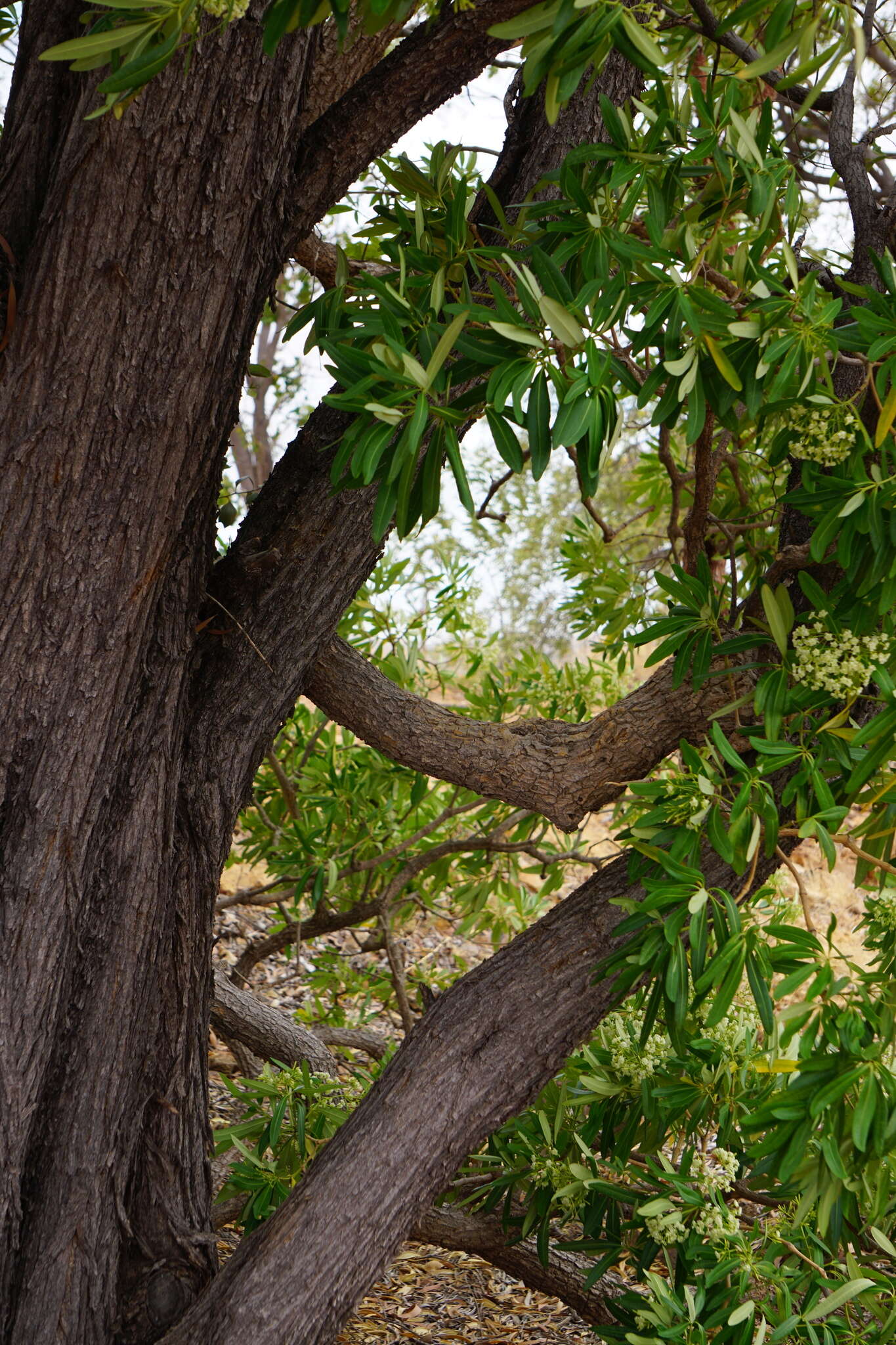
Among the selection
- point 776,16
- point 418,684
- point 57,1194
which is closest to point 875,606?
point 776,16

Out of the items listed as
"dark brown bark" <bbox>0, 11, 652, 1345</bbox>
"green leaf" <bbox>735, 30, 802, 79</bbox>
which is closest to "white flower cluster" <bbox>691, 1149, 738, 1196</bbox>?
"dark brown bark" <bbox>0, 11, 652, 1345</bbox>

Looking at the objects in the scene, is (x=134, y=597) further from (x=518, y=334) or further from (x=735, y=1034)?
(x=735, y=1034)

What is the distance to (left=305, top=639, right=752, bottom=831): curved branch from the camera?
1844 millimetres

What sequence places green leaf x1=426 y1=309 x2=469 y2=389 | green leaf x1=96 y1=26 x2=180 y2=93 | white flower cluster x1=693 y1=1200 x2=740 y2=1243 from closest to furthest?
green leaf x1=96 y1=26 x2=180 y2=93
green leaf x1=426 y1=309 x2=469 y2=389
white flower cluster x1=693 y1=1200 x2=740 y2=1243

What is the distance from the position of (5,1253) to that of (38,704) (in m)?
0.76

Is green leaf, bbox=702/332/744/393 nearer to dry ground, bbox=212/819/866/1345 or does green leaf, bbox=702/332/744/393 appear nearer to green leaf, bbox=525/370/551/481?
green leaf, bbox=525/370/551/481

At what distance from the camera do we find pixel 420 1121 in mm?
1706

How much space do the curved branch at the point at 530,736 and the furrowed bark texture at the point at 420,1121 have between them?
15cm

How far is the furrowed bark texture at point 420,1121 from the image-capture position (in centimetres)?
161

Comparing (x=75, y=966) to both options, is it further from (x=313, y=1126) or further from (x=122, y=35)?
(x=122, y=35)

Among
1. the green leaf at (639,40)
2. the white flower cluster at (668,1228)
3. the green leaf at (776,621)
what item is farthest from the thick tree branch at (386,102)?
the white flower cluster at (668,1228)

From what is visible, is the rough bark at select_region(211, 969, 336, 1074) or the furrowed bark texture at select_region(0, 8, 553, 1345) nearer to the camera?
the furrowed bark texture at select_region(0, 8, 553, 1345)

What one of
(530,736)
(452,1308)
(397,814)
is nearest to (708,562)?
(530,736)

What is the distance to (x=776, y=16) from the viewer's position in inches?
44.3
